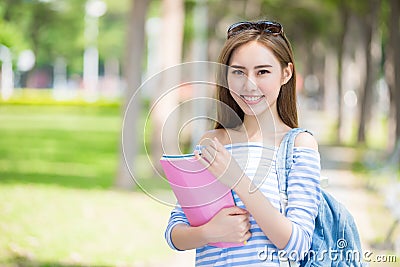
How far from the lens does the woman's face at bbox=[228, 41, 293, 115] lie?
2.40 m

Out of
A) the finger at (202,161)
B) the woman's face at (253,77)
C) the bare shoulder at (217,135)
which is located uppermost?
the woman's face at (253,77)

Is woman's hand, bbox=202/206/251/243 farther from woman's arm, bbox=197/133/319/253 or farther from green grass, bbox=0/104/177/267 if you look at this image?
green grass, bbox=0/104/177/267

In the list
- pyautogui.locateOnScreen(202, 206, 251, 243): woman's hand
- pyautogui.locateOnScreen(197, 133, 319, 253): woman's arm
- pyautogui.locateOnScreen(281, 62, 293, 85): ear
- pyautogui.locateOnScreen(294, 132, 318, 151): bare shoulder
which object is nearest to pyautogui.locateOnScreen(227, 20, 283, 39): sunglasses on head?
pyautogui.locateOnScreen(281, 62, 293, 85): ear

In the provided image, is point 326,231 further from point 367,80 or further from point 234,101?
point 367,80

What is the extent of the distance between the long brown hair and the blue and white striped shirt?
0.09m

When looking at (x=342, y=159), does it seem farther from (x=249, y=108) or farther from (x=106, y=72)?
(x=106, y=72)

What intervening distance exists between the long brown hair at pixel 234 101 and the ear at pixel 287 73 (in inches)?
0.4

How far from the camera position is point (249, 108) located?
242cm

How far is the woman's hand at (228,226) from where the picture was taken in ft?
7.57

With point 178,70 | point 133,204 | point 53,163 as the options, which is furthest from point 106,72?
point 178,70

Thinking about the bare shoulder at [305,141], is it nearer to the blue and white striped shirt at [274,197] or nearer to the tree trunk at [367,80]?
the blue and white striped shirt at [274,197]

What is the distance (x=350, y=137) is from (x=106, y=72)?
71.8 m

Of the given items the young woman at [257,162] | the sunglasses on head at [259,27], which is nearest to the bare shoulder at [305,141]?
the young woman at [257,162]

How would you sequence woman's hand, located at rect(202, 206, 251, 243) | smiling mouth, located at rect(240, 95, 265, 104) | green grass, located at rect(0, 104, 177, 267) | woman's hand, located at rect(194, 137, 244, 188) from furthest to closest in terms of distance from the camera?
green grass, located at rect(0, 104, 177, 267) < smiling mouth, located at rect(240, 95, 265, 104) < woman's hand, located at rect(202, 206, 251, 243) < woman's hand, located at rect(194, 137, 244, 188)
